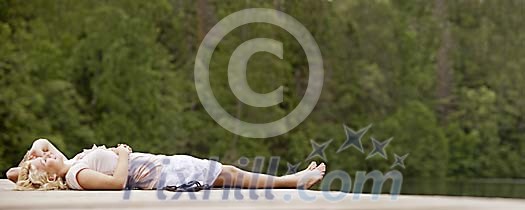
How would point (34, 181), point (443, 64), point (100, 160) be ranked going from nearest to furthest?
point (34, 181)
point (100, 160)
point (443, 64)

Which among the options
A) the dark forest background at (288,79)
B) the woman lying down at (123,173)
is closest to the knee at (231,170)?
the woman lying down at (123,173)

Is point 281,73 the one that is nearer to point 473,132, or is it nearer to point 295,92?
point 295,92

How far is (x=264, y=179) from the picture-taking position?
195 centimetres

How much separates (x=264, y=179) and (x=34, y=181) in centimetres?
42

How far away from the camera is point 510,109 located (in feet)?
46.3

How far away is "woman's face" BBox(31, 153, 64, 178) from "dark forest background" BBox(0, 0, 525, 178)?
8047mm

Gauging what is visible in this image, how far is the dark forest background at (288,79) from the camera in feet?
36.0

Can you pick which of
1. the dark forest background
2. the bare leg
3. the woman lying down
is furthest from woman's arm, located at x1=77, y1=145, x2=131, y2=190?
the dark forest background

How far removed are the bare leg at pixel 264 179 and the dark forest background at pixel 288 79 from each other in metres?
8.06

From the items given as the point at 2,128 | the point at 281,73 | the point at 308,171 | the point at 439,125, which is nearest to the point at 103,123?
the point at 2,128

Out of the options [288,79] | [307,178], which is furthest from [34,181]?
[288,79]

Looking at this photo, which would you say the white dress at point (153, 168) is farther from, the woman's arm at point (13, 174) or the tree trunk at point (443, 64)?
the tree trunk at point (443, 64)

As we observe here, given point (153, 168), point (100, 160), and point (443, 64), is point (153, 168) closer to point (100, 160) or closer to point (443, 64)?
point (100, 160)

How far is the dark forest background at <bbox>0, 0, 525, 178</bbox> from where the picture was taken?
11.0m
